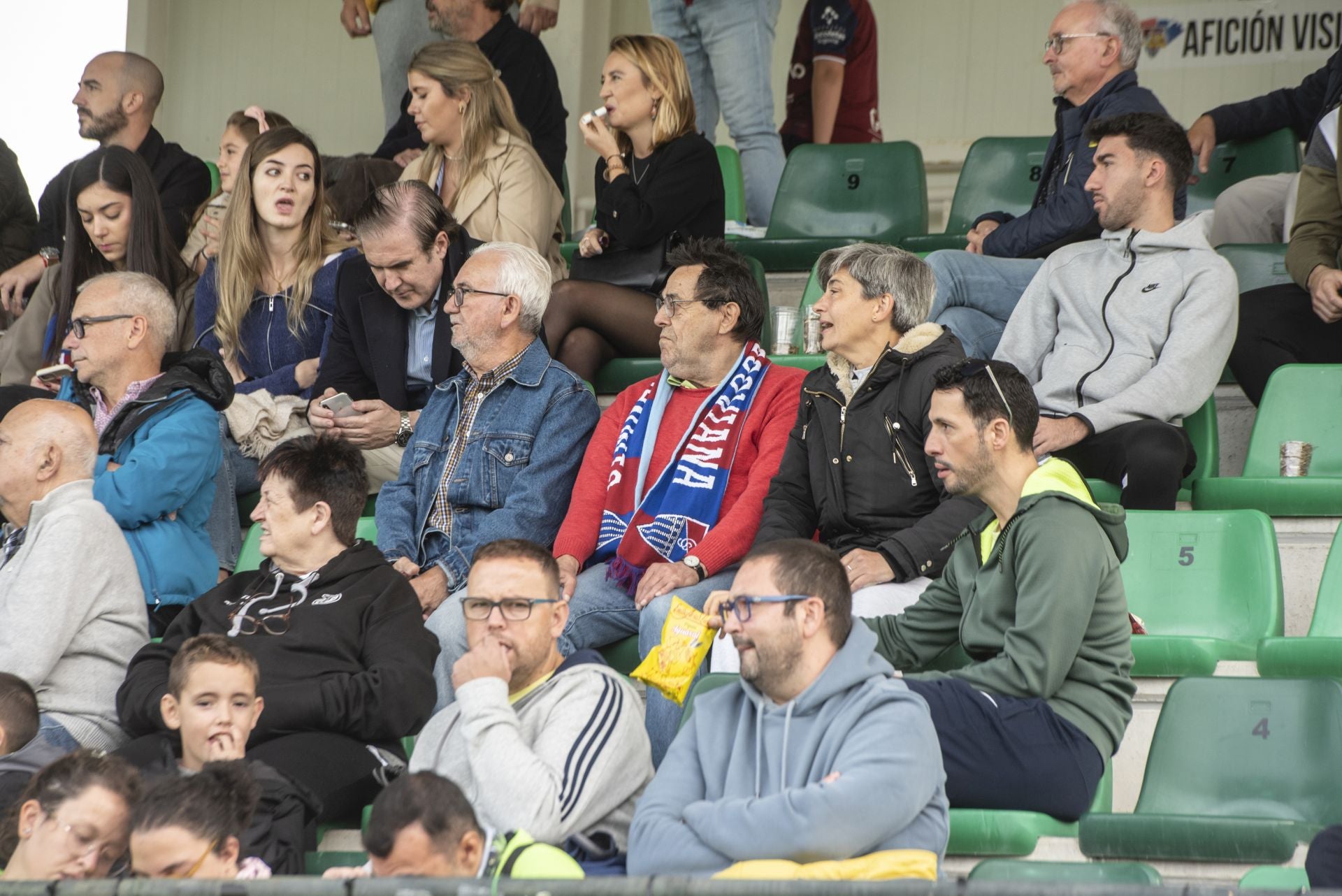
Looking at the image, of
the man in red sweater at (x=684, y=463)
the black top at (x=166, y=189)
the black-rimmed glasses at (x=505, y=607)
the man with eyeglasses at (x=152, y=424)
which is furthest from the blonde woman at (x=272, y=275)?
the black-rimmed glasses at (x=505, y=607)

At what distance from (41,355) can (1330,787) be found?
3.92m

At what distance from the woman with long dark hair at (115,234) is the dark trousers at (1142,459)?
259cm

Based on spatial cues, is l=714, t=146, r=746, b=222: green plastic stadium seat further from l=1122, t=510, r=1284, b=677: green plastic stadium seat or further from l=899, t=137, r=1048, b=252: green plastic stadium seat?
l=1122, t=510, r=1284, b=677: green plastic stadium seat

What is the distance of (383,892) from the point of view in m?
1.53

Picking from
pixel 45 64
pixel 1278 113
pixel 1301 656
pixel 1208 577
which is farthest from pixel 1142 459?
pixel 45 64

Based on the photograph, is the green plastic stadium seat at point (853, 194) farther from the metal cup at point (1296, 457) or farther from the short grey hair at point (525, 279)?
the metal cup at point (1296, 457)

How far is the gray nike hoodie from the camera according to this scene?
13.5 ft

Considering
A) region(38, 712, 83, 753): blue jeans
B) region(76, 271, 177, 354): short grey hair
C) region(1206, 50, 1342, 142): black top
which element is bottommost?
region(38, 712, 83, 753): blue jeans

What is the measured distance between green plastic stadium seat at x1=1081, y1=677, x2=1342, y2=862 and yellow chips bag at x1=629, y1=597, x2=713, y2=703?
0.76 meters

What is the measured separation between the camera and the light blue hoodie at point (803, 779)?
240 cm

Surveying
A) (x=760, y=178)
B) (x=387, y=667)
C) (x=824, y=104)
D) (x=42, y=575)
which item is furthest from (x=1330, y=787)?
(x=824, y=104)

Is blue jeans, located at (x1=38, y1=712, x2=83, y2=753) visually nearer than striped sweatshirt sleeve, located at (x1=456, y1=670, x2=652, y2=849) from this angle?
No

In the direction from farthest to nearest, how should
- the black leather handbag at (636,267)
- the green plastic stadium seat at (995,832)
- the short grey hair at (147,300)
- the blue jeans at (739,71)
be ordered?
the blue jeans at (739,71) → the black leather handbag at (636,267) → the short grey hair at (147,300) → the green plastic stadium seat at (995,832)

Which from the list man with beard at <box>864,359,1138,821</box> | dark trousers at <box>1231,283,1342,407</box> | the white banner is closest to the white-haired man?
man with beard at <box>864,359,1138,821</box>
